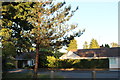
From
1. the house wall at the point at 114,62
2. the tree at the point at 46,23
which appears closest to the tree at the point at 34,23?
the tree at the point at 46,23

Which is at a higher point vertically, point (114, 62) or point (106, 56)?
point (106, 56)

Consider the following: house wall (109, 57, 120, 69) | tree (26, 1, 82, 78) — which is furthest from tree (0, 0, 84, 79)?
house wall (109, 57, 120, 69)

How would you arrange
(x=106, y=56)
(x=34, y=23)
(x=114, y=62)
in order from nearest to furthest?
(x=34, y=23)
(x=114, y=62)
(x=106, y=56)

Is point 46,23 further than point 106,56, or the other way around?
point 106,56

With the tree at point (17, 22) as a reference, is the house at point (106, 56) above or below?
below

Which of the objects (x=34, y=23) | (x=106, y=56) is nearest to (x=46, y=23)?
(x=34, y=23)

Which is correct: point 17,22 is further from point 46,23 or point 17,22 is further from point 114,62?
point 114,62

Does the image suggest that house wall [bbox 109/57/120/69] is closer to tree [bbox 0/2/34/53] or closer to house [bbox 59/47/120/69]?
house [bbox 59/47/120/69]

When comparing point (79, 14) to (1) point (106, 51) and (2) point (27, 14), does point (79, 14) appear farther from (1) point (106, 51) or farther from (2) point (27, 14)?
(1) point (106, 51)

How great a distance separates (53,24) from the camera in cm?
1730

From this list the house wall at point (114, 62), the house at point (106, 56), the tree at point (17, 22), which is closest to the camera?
the tree at point (17, 22)

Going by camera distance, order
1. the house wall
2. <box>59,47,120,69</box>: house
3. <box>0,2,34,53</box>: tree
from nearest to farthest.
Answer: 1. <box>0,2,34,53</box>: tree
2. the house wall
3. <box>59,47,120,69</box>: house

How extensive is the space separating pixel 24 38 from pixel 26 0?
3628 mm

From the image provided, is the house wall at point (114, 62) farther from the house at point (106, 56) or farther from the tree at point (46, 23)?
the tree at point (46, 23)
